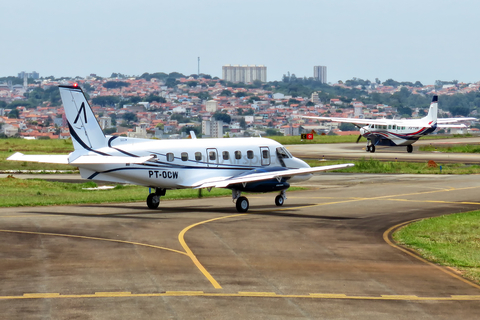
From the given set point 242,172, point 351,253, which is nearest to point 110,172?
point 242,172

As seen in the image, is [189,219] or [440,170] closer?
[189,219]

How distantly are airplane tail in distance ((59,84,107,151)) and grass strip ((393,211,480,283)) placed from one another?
13.6 m

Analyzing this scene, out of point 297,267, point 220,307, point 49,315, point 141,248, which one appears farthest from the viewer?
point 141,248

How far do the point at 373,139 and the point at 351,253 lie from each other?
6074 centimetres

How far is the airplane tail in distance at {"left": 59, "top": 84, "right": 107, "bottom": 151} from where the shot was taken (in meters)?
30.4

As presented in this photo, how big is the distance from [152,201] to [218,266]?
1432cm

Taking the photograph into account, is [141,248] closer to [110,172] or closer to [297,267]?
[297,267]

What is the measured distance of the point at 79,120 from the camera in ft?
100

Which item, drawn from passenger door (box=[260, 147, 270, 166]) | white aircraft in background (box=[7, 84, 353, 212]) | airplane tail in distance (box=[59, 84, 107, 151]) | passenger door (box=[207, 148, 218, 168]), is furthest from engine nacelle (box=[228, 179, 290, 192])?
airplane tail in distance (box=[59, 84, 107, 151])

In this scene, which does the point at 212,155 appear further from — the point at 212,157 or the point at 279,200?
the point at 279,200

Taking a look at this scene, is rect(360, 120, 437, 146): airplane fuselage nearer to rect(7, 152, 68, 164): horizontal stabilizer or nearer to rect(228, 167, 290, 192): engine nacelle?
rect(228, 167, 290, 192): engine nacelle

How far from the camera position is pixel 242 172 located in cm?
3406

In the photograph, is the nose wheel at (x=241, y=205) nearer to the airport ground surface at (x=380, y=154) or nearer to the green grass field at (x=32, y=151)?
the green grass field at (x=32, y=151)

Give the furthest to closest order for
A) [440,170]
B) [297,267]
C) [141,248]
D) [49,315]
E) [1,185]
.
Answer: [440,170] → [1,185] → [141,248] → [297,267] → [49,315]
